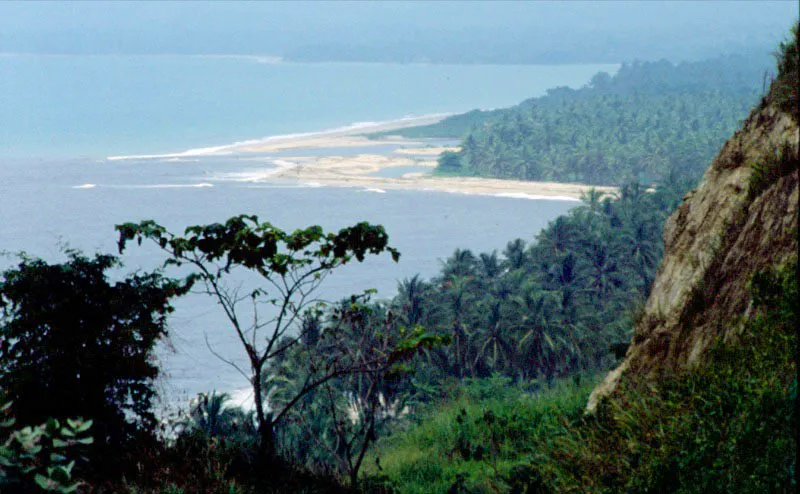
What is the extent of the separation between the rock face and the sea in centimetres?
3367

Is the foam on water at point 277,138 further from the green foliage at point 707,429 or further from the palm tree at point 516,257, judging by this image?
the green foliage at point 707,429

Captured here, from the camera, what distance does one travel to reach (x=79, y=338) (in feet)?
40.8

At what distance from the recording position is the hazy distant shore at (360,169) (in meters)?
108

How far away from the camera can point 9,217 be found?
74125 millimetres

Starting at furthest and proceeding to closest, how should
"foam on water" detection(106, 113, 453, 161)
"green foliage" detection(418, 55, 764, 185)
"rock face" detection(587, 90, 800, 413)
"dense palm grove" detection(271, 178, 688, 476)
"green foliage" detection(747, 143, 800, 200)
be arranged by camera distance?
"green foliage" detection(418, 55, 764, 185)
"foam on water" detection(106, 113, 453, 161)
"dense palm grove" detection(271, 178, 688, 476)
"green foliage" detection(747, 143, 800, 200)
"rock face" detection(587, 90, 800, 413)

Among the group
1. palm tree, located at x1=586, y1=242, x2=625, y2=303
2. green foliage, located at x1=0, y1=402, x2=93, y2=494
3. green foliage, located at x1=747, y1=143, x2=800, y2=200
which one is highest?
green foliage, located at x1=747, y1=143, x2=800, y2=200

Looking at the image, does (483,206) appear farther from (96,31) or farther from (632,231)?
(96,31)

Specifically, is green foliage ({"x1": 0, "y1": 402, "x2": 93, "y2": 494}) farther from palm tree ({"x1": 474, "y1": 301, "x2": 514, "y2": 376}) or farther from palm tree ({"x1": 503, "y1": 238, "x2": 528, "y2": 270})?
palm tree ({"x1": 503, "y1": 238, "x2": 528, "y2": 270})

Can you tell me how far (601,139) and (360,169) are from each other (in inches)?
1414

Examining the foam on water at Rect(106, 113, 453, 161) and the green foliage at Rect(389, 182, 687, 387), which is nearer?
the green foliage at Rect(389, 182, 687, 387)

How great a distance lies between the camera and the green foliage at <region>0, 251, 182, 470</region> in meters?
11.8

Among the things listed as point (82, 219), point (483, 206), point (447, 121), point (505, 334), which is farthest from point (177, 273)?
point (447, 121)

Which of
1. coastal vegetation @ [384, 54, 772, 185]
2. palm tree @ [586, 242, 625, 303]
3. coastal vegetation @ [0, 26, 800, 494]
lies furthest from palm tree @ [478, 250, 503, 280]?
coastal vegetation @ [384, 54, 772, 185]

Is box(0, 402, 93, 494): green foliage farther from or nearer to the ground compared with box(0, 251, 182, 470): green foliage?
farther from the ground
